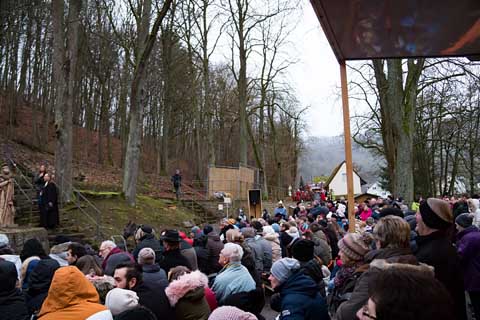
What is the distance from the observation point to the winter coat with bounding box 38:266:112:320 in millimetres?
2879

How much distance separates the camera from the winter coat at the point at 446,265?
10.4ft

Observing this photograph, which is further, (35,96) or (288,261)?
(35,96)

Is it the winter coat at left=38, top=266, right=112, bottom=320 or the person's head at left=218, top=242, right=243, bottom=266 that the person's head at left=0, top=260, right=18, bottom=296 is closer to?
the winter coat at left=38, top=266, right=112, bottom=320

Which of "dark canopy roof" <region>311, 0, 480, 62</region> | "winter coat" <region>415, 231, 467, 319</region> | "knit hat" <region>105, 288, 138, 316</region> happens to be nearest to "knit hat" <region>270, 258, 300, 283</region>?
"winter coat" <region>415, 231, 467, 319</region>

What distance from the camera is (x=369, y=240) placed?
457cm

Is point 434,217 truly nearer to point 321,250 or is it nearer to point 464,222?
point 464,222

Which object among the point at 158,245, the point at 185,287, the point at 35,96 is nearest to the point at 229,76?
the point at 35,96

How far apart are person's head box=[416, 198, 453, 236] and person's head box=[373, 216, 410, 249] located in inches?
5.7

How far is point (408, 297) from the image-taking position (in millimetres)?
1480

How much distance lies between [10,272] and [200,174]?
1305 inches

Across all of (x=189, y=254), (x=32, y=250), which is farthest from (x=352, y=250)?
(x=32, y=250)

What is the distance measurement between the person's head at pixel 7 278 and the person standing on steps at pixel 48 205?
957cm

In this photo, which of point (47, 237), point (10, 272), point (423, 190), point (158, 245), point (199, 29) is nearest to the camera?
point (10, 272)

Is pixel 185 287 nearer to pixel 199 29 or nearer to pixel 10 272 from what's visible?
pixel 10 272
